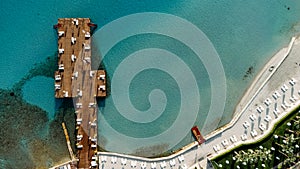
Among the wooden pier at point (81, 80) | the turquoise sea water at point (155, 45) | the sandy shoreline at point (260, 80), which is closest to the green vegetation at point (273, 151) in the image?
the sandy shoreline at point (260, 80)

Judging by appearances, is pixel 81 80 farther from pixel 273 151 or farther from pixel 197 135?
pixel 273 151

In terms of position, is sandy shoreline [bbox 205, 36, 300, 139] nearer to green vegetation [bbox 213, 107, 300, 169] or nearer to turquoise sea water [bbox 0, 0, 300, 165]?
turquoise sea water [bbox 0, 0, 300, 165]

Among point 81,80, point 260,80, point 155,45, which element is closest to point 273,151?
point 260,80

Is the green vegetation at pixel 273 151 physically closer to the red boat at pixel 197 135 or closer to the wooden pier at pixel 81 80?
the red boat at pixel 197 135

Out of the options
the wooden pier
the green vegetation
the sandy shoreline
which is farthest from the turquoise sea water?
the green vegetation

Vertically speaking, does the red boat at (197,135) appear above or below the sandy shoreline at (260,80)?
below

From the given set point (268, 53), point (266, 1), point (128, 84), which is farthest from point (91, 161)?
point (266, 1)

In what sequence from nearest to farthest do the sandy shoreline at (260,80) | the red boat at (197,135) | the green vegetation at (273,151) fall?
the green vegetation at (273,151) → the red boat at (197,135) → the sandy shoreline at (260,80)

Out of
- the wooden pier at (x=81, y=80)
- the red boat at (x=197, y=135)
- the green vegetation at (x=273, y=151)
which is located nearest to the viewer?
the wooden pier at (x=81, y=80)
